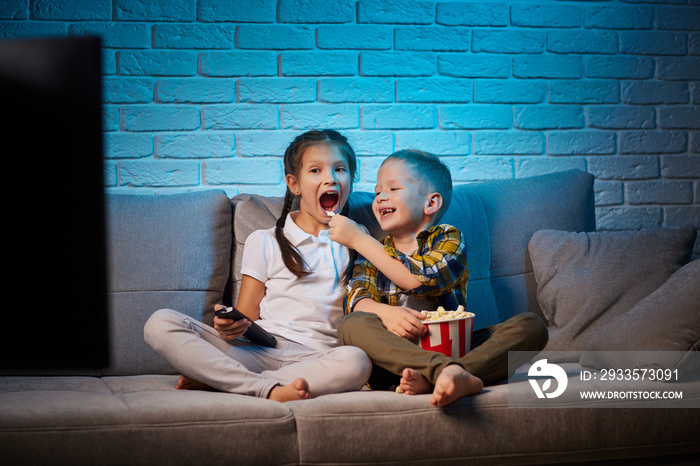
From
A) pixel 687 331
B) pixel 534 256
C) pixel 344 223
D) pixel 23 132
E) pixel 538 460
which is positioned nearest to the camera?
pixel 23 132

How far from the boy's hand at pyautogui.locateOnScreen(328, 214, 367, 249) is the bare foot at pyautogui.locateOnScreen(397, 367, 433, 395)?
18.2 inches

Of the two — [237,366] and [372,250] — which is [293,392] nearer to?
[237,366]

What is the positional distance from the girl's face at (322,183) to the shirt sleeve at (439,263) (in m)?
0.23

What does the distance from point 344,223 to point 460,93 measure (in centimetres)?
94

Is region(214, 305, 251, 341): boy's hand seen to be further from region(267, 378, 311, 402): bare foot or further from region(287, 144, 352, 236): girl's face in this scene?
region(287, 144, 352, 236): girl's face

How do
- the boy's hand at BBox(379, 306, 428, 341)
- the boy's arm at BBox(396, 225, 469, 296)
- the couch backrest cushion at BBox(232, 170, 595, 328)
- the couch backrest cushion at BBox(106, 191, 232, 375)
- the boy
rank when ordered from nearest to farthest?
the boy < the boy's hand at BBox(379, 306, 428, 341) < the boy's arm at BBox(396, 225, 469, 296) < the couch backrest cushion at BBox(106, 191, 232, 375) < the couch backrest cushion at BBox(232, 170, 595, 328)

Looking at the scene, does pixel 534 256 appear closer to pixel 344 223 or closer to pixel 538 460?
pixel 344 223

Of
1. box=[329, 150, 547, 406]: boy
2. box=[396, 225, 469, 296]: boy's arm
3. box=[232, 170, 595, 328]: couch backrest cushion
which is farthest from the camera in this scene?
box=[232, 170, 595, 328]: couch backrest cushion

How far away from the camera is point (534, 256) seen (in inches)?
73.5

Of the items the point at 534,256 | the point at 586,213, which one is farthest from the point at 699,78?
the point at 534,256

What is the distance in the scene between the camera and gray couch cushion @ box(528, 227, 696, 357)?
1.72m

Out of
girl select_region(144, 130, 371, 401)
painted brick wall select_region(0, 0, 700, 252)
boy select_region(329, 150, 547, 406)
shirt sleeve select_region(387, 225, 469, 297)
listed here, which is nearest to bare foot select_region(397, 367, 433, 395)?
boy select_region(329, 150, 547, 406)

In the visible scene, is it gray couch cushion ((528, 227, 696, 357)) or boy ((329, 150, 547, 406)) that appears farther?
gray couch cushion ((528, 227, 696, 357))

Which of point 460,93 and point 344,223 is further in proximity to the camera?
point 460,93
